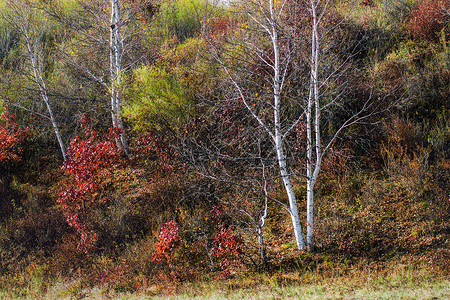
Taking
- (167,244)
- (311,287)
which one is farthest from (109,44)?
(311,287)

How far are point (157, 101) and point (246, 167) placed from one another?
307 centimetres

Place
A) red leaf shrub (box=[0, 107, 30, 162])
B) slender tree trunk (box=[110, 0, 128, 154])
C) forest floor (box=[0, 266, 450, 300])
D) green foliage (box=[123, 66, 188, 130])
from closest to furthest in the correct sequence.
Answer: forest floor (box=[0, 266, 450, 300])
green foliage (box=[123, 66, 188, 130])
slender tree trunk (box=[110, 0, 128, 154])
red leaf shrub (box=[0, 107, 30, 162])

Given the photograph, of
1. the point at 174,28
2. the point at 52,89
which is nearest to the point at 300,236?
the point at 52,89

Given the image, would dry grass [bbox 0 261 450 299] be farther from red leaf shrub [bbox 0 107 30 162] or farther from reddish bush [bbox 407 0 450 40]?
reddish bush [bbox 407 0 450 40]

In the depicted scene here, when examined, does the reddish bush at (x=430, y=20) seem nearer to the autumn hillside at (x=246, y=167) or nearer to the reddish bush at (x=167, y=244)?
the autumn hillside at (x=246, y=167)

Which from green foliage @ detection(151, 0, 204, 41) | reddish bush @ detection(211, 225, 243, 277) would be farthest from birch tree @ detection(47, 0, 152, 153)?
reddish bush @ detection(211, 225, 243, 277)

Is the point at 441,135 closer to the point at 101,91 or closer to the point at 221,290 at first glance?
the point at 221,290

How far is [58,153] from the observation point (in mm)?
12289

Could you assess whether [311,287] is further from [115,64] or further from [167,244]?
[115,64]

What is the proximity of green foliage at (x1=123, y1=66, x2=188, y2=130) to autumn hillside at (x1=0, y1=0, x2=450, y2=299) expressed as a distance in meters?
0.04

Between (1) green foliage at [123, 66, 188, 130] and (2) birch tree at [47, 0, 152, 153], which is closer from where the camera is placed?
(1) green foliage at [123, 66, 188, 130]

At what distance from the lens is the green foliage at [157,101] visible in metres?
9.35

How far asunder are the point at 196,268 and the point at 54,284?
3136 millimetres

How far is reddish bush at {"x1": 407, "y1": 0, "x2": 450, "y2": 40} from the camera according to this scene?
1076 cm
